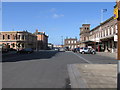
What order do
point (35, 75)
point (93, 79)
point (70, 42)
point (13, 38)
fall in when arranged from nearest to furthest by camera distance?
1. point (93, 79)
2. point (35, 75)
3. point (13, 38)
4. point (70, 42)

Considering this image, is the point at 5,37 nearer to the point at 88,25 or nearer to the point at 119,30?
the point at 88,25

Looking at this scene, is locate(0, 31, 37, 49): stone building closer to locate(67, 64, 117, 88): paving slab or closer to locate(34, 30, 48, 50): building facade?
locate(34, 30, 48, 50): building facade

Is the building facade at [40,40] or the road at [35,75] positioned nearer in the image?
the road at [35,75]

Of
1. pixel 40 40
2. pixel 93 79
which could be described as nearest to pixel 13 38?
pixel 40 40

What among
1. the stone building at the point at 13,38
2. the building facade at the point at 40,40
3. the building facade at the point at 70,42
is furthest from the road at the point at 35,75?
the building facade at the point at 70,42

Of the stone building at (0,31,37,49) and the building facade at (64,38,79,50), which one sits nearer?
the stone building at (0,31,37,49)

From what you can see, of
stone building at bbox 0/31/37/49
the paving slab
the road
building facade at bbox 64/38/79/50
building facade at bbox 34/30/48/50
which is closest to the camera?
the paving slab

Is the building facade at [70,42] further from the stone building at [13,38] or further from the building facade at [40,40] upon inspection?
the stone building at [13,38]

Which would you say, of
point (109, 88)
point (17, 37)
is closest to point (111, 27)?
point (109, 88)

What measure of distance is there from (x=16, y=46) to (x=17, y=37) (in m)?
4.08

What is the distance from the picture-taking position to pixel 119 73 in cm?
531

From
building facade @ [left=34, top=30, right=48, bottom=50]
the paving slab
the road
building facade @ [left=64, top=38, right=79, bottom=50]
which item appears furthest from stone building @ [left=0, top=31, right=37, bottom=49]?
the paving slab

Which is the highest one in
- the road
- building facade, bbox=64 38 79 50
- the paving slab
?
building facade, bbox=64 38 79 50

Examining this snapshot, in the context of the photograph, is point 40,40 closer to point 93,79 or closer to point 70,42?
point 70,42
